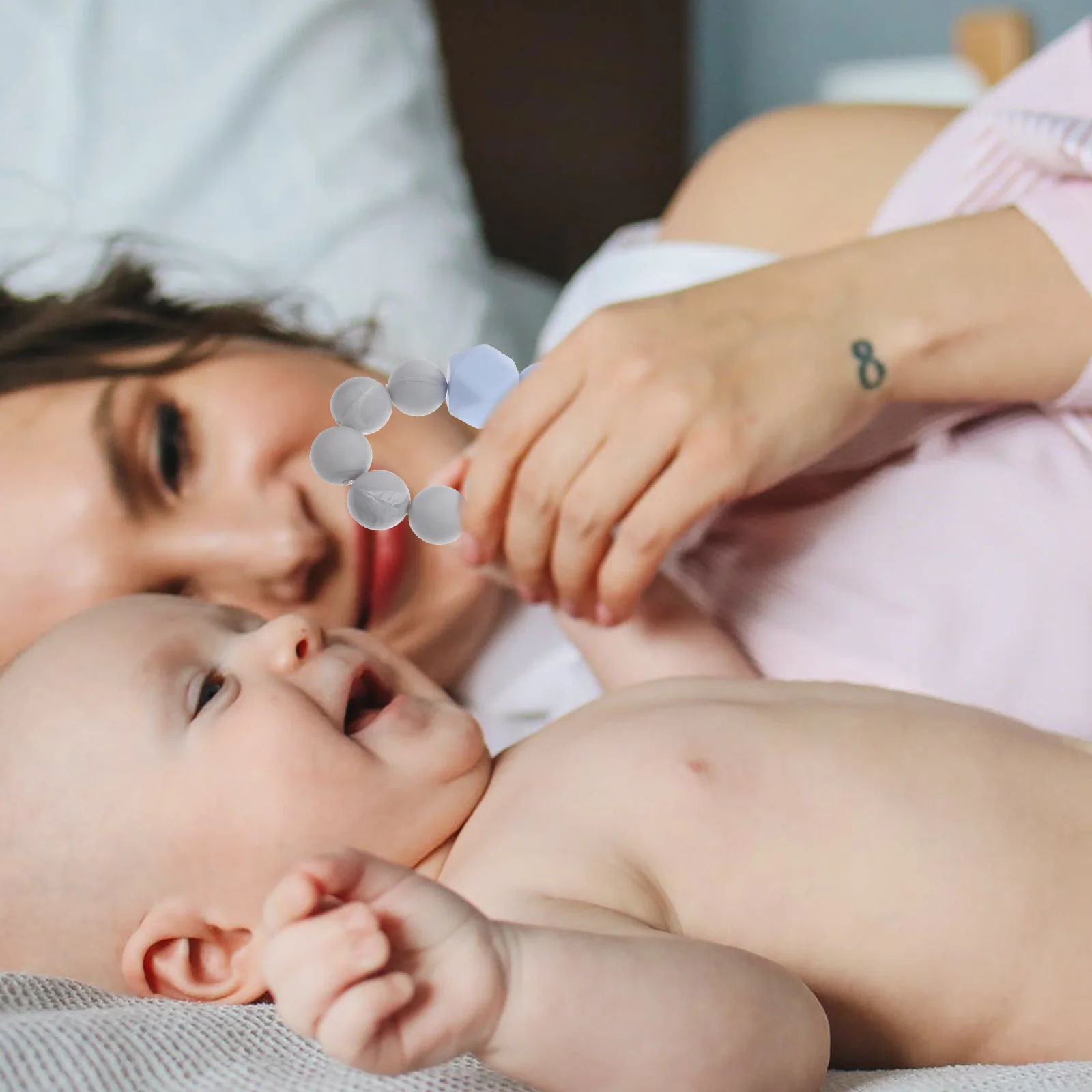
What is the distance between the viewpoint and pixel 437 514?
2.71 ft

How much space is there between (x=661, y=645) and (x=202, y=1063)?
0.48m

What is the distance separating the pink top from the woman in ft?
0.19

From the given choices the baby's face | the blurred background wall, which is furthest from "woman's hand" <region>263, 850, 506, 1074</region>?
the blurred background wall

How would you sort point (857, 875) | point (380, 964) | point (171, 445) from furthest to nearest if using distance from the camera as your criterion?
point (171, 445) < point (857, 875) < point (380, 964)

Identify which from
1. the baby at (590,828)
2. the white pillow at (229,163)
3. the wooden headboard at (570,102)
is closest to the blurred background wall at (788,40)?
the wooden headboard at (570,102)

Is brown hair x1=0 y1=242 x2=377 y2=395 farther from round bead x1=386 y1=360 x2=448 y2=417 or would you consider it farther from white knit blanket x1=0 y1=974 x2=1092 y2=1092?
white knit blanket x1=0 y1=974 x2=1092 y2=1092

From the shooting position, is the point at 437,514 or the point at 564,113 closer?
the point at 437,514

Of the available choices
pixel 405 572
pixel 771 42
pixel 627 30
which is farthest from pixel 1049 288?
pixel 771 42

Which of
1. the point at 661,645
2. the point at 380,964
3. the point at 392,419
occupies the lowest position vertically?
the point at 661,645

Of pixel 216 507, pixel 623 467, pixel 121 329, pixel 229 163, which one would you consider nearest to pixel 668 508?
pixel 623 467

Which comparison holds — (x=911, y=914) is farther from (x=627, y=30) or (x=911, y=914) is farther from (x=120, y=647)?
(x=627, y=30)

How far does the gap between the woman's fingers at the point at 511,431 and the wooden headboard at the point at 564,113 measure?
154cm

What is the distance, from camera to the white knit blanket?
0.48 meters

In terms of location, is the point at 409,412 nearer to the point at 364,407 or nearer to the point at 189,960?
the point at 364,407
